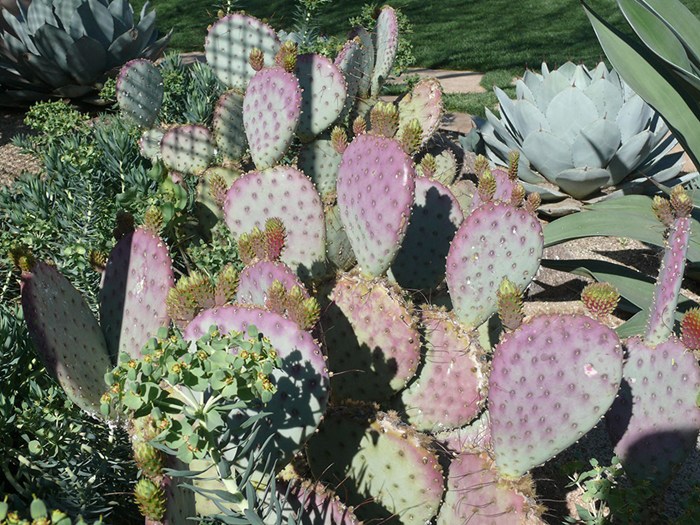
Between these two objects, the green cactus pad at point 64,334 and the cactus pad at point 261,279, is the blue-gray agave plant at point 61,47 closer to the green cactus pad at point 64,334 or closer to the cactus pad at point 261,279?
the green cactus pad at point 64,334

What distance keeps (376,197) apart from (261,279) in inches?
17.5

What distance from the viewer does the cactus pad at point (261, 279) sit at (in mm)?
2051

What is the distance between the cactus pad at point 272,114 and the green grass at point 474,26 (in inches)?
195

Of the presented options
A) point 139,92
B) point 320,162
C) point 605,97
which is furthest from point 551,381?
point 139,92

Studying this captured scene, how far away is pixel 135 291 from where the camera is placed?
2.41 metres

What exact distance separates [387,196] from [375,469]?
73cm

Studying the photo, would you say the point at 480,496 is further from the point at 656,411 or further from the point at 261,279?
the point at 261,279

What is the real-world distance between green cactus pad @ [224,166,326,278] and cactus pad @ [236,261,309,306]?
614 mm

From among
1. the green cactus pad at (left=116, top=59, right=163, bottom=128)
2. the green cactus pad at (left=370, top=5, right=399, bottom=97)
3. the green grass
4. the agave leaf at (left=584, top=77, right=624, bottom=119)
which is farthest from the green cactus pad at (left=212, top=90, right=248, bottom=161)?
the green grass

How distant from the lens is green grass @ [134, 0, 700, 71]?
315 inches

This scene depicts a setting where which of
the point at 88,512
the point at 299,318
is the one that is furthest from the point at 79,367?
the point at 299,318

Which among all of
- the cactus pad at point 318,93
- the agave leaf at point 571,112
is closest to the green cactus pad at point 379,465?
the cactus pad at point 318,93

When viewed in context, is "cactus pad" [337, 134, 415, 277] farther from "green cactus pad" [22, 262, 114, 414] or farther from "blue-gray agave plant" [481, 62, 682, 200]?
"blue-gray agave plant" [481, 62, 682, 200]

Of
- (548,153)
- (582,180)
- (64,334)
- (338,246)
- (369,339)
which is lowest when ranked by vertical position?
(582,180)
